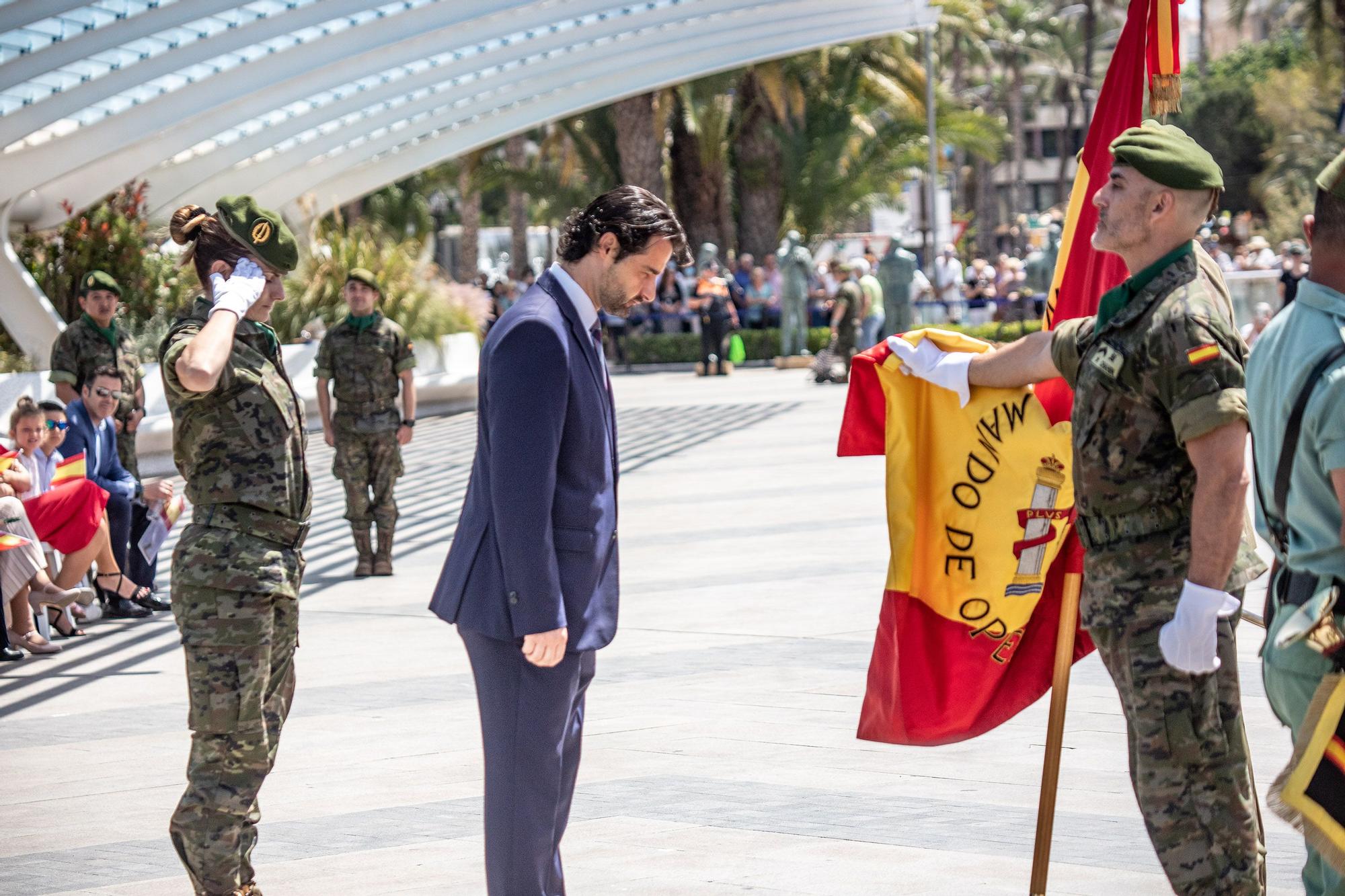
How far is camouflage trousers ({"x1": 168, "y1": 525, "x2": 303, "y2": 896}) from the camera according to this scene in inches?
174

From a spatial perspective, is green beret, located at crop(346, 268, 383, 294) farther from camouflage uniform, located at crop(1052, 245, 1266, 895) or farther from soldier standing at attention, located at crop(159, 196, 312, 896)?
camouflage uniform, located at crop(1052, 245, 1266, 895)

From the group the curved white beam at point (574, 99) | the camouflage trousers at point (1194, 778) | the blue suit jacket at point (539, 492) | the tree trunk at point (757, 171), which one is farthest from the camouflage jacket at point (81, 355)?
the tree trunk at point (757, 171)

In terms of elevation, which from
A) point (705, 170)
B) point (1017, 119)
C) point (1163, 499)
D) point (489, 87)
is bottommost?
→ point (1017, 119)

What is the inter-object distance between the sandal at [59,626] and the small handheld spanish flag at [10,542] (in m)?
0.89

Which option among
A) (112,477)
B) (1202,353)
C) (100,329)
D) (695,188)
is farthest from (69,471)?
(695,188)

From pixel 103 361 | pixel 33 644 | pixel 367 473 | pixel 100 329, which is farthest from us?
pixel 367 473

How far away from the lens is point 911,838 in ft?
17.1

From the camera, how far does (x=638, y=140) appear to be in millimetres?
32219

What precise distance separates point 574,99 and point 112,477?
63.5 ft

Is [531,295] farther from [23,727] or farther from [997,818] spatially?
[23,727]

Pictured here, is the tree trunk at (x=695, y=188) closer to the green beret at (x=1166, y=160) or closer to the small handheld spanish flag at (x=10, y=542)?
the small handheld spanish flag at (x=10, y=542)

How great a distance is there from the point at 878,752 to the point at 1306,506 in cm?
323

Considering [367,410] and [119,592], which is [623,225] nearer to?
[119,592]

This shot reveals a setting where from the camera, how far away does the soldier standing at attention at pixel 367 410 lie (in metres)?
11.1
